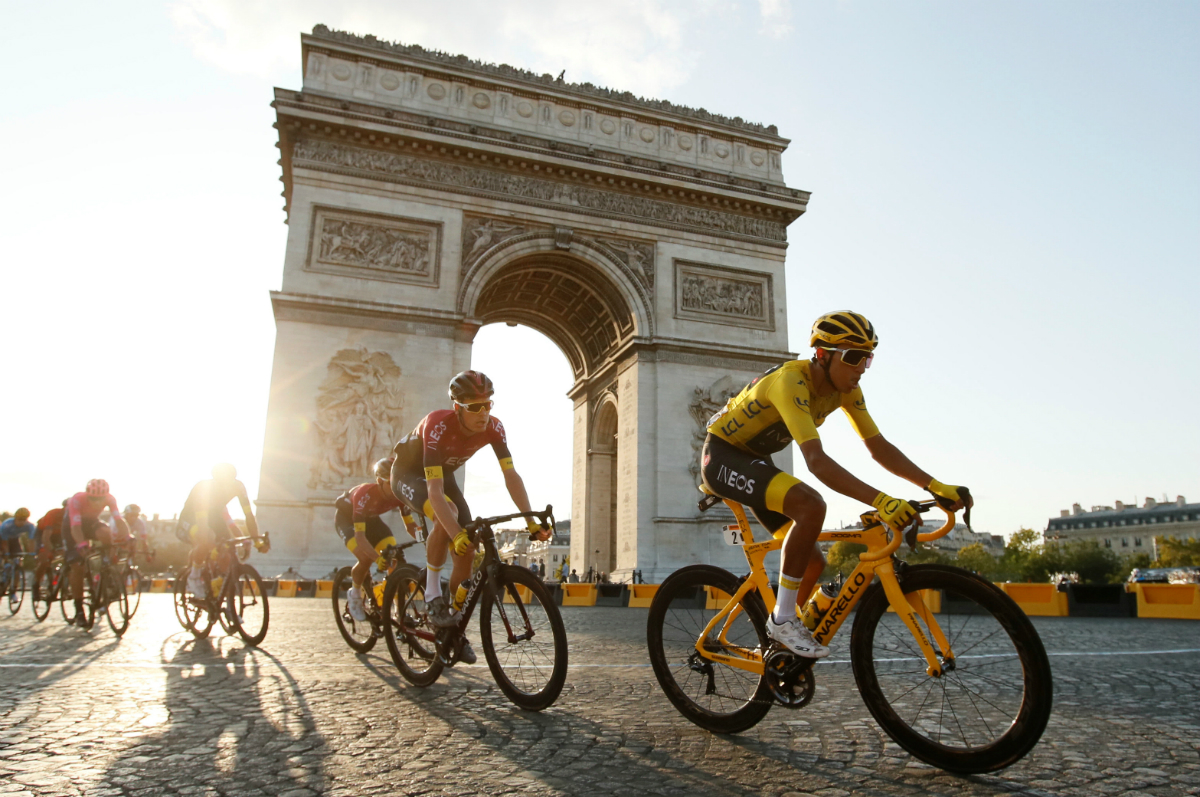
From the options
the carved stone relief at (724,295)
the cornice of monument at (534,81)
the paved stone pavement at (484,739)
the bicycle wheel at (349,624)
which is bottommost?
the paved stone pavement at (484,739)

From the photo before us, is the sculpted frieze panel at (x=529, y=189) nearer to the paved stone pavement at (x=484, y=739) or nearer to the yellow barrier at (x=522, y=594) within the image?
the paved stone pavement at (x=484, y=739)

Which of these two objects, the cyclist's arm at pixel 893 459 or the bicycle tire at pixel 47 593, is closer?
the cyclist's arm at pixel 893 459

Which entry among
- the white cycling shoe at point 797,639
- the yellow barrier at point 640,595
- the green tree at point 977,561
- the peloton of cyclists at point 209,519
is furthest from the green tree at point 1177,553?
the white cycling shoe at point 797,639

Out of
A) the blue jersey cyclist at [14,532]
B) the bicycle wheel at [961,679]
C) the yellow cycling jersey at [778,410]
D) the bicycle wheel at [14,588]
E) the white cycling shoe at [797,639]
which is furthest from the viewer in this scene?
the blue jersey cyclist at [14,532]

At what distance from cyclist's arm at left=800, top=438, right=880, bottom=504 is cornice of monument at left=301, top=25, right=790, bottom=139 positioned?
22.1 metres

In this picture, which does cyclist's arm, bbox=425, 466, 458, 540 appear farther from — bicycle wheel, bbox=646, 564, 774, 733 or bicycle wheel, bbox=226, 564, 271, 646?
bicycle wheel, bbox=226, 564, 271, 646

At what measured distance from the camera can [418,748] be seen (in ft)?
9.66

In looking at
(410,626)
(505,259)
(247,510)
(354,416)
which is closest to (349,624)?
(247,510)

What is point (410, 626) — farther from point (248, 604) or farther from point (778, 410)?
point (248, 604)

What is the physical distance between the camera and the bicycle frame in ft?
9.00

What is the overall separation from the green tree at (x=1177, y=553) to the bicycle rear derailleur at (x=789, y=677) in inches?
3399

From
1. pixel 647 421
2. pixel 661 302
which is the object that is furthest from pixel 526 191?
pixel 647 421

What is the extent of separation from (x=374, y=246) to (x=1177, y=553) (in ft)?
272

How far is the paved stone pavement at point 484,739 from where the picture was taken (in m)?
2.48
